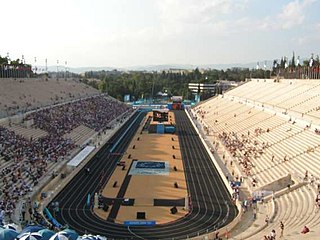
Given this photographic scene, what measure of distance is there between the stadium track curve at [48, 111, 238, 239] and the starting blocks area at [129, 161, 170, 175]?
5.83 feet

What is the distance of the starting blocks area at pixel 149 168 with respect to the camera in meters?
34.3

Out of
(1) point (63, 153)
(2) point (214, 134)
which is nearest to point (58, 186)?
(1) point (63, 153)

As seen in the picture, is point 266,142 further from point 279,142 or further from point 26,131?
point 26,131

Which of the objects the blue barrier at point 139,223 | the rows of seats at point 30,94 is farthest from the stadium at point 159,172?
the rows of seats at point 30,94

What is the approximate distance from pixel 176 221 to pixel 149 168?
43.6 ft

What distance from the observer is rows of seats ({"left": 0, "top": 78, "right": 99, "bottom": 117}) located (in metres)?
46.2

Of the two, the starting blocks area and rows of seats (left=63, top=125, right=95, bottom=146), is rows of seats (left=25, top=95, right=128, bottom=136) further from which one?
the starting blocks area

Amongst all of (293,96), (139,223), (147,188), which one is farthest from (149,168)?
(293,96)

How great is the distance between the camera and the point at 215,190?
95.0 ft

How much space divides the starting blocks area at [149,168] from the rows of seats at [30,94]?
45.7 feet

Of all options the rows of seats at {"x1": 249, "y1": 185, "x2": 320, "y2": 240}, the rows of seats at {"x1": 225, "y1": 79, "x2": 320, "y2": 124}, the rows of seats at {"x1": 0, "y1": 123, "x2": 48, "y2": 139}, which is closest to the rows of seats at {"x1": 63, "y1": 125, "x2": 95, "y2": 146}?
the rows of seats at {"x1": 0, "y1": 123, "x2": 48, "y2": 139}

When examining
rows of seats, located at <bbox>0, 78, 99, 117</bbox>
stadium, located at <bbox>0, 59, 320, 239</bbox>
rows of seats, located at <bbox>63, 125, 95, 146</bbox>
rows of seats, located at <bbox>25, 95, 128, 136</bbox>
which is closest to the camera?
stadium, located at <bbox>0, 59, 320, 239</bbox>

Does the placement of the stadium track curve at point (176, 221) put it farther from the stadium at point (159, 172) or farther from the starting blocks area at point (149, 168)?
the starting blocks area at point (149, 168)

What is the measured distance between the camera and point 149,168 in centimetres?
3600
